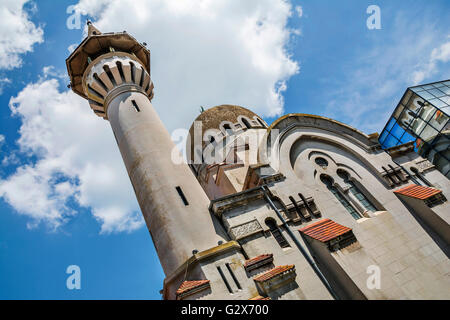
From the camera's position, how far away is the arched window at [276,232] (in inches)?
465

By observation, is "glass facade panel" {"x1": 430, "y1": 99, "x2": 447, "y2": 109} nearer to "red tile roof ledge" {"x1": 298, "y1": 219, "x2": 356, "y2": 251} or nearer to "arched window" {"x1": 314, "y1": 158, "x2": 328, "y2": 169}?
"arched window" {"x1": 314, "y1": 158, "x2": 328, "y2": 169}

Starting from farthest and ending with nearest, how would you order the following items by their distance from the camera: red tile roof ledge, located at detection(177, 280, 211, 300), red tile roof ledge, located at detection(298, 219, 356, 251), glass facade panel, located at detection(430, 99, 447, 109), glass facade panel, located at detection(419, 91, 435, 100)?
glass facade panel, located at detection(419, 91, 435, 100) → glass facade panel, located at detection(430, 99, 447, 109) → red tile roof ledge, located at detection(298, 219, 356, 251) → red tile roof ledge, located at detection(177, 280, 211, 300)

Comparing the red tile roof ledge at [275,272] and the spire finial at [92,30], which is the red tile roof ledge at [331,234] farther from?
the spire finial at [92,30]

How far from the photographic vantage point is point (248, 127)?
78.3 feet

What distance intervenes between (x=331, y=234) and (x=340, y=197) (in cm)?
380

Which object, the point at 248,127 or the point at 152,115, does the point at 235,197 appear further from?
the point at 248,127

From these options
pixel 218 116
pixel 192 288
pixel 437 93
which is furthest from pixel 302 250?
pixel 437 93

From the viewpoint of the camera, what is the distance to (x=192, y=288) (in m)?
9.52

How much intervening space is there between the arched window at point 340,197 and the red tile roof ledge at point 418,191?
2.65 metres

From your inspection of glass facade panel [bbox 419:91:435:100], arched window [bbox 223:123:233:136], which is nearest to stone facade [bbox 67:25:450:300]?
arched window [bbox 223:123:233:136]

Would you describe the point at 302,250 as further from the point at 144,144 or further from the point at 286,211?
the point at 144,144

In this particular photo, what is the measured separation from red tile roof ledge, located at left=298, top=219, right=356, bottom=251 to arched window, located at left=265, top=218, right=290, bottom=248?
89 centimetres

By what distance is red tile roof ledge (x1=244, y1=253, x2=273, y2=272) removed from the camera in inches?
410

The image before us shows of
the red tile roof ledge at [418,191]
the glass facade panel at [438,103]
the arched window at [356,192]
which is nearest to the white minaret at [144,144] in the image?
the arched window at [356,192]
